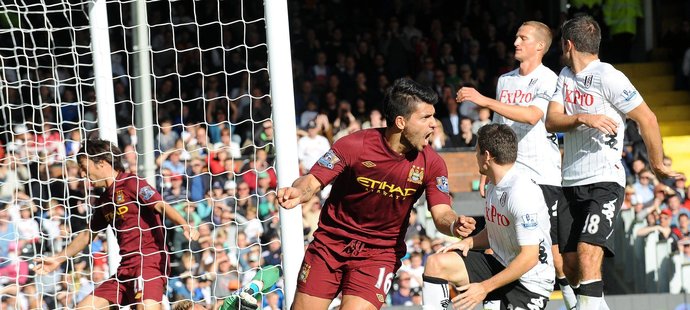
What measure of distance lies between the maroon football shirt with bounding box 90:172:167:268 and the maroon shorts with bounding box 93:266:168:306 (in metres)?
0.06

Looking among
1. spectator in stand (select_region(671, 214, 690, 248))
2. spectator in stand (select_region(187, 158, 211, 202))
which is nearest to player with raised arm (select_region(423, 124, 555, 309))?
spectator in stand (select_region(187, 158, 211, 202))

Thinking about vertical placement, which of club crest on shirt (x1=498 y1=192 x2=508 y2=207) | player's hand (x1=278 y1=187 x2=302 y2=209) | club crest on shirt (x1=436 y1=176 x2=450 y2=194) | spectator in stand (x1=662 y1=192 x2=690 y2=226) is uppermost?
player's hand (x1=278 y1=187 x2=302 y2=209)

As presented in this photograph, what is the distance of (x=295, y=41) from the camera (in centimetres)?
1667

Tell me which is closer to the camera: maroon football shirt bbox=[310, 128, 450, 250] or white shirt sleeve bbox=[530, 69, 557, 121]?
maroon football shirt bbox=[310, 128, 450, 250]

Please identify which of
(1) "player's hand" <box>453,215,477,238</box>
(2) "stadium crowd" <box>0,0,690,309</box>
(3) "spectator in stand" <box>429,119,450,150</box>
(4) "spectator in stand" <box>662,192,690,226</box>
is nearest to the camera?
(1) "player's hand" <box>453,215,477,238</box>

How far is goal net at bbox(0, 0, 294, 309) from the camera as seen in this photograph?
995 centimetres

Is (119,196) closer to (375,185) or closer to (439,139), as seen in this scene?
(375,185)

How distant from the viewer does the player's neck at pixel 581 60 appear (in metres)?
7.45

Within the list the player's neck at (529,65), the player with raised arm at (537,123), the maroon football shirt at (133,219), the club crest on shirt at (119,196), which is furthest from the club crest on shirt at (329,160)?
the club crest on shirt at (119,196)

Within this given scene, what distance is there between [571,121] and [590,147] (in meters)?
0.30

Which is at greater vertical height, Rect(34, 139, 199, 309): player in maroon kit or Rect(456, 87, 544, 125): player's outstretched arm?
Rect(456, 87, 544, 125): player's outstretched arm

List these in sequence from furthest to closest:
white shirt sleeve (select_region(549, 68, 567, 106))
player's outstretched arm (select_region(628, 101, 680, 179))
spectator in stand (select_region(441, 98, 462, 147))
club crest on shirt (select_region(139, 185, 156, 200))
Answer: spectator in stand (select_region(441, 98, 462, 147)) → club crest on shirt (select_region(139, 185, 156, 200)) → white shirt sleeve (select_region(549, 68, 567, 106)) → player's outstretched arm (select_region(628, 101, 680, 179))

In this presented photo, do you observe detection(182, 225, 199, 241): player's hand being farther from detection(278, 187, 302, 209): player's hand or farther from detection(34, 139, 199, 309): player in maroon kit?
detection(278, 187, 302, 209): player's hand

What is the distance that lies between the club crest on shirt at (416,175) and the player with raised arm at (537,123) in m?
0.97
